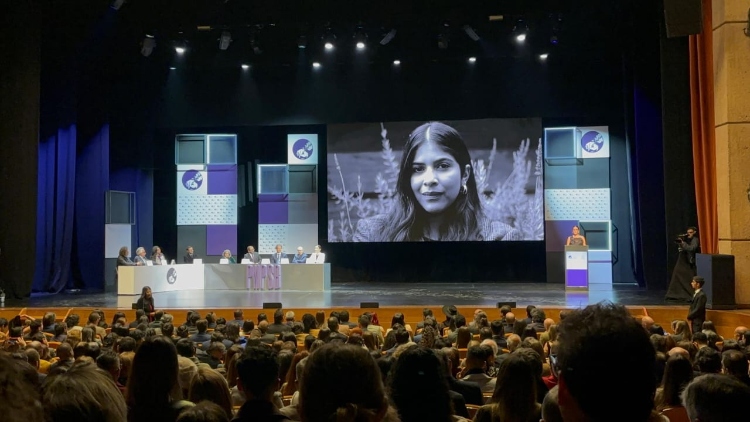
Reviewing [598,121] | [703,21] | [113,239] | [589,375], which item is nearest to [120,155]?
[113,239]

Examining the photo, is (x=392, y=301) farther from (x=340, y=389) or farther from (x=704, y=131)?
(x=340, y=389)

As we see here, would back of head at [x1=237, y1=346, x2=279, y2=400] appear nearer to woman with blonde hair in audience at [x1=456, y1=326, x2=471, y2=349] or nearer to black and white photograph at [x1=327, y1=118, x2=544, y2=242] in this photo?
woman with blonde hair in audience at [x1=456, y1=326, x2=471, y2=349]

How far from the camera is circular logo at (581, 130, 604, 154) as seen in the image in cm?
1647

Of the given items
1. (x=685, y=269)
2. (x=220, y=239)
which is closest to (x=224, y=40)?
(x=220, y=239)

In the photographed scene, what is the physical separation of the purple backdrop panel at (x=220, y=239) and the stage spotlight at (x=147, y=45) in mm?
4626

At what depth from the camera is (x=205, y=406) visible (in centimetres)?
201

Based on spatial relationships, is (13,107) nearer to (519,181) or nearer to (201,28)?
(201,28)

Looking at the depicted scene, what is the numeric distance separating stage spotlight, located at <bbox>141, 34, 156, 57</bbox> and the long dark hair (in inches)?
229

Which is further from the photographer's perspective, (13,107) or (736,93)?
(13,107)

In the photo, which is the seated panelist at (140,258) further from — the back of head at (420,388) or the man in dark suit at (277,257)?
the back of head at (420,388)

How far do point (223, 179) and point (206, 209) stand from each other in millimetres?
844

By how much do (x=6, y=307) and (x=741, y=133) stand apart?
1165 centimetres

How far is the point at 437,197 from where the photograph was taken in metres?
16.0

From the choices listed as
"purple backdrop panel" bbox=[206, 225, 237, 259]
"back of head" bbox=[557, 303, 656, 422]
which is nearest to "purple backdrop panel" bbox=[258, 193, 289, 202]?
"purple backdrop panel" bbox=[206, 225, 237, 259]
